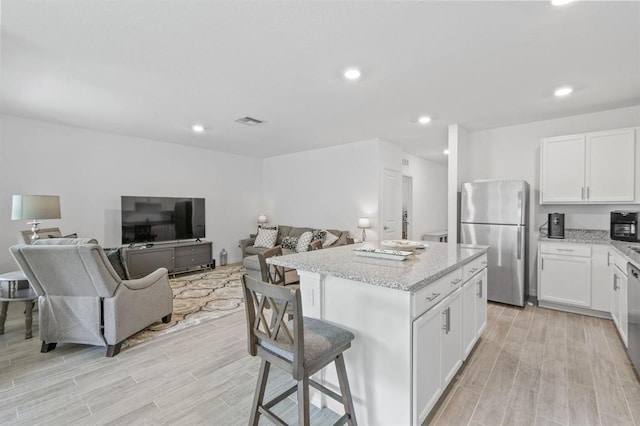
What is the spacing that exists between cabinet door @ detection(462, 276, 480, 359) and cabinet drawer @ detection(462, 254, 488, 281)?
56 mm

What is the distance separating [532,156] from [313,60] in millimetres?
3562

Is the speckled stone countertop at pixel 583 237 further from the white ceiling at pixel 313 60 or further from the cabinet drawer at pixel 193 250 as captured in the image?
the cabinet drawer at pixel 193 250

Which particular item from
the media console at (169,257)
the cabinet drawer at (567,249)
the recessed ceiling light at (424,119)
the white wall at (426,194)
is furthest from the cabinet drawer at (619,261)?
the media console at (169,257)


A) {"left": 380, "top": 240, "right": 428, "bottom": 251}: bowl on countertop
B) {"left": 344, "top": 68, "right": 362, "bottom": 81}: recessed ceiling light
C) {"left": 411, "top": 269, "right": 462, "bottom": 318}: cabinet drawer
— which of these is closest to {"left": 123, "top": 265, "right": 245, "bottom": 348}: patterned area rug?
{"left": 380, "top": 240, "right": 428, "bottom": 251}: bowl on countertop

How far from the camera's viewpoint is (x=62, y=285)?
2.46 metres

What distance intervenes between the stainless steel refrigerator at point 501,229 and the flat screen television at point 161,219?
4758 mm

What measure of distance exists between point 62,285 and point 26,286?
40.2 inches

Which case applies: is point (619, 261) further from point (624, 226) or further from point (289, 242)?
point (289, 242)

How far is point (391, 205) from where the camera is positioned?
555cm

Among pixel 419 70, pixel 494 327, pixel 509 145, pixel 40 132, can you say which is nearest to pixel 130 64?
pixel 419 70

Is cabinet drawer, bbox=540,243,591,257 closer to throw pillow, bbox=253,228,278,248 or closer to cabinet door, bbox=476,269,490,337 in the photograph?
cabinet door, bbox=476,269,490,337

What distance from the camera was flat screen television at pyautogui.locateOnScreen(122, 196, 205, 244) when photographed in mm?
4785

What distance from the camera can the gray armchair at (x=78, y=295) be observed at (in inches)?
91.7

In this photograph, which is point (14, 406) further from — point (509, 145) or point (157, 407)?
point (509, 145)
